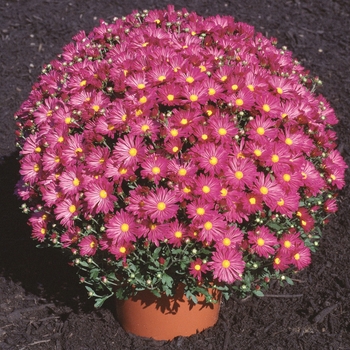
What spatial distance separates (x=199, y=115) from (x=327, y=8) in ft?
13.3

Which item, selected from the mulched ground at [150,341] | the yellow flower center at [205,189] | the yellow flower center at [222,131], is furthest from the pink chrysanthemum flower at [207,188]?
the mulched ground at [150,341]

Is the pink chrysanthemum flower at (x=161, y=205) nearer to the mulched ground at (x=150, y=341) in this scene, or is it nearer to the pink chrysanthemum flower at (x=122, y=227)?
the pink chrysanthemum flower at (x=122, y=227)

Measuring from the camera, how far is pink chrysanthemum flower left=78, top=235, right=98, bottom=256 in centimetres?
256

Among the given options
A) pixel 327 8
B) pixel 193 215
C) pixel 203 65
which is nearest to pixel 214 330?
pixel 193 215

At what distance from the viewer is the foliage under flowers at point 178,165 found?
244cm

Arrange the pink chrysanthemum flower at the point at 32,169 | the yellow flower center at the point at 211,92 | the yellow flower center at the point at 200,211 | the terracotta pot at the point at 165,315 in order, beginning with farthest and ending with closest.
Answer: the terracotta pot at the point at 165,315 → the pink chrysanthemum flower at the point at 32,169 → the yellow flower center at the point at 211,92 → the yellow flower center at the point at 200,211

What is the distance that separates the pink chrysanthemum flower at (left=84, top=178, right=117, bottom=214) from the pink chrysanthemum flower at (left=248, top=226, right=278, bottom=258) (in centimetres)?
62

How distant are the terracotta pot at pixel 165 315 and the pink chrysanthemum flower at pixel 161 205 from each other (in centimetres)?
61

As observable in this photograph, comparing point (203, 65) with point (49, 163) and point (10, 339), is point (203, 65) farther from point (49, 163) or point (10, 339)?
point (10, 339)

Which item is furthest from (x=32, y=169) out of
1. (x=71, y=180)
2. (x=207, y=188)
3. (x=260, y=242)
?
(x=260, y=242)

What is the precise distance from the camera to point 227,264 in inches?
96.7

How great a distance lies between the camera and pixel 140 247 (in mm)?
2617

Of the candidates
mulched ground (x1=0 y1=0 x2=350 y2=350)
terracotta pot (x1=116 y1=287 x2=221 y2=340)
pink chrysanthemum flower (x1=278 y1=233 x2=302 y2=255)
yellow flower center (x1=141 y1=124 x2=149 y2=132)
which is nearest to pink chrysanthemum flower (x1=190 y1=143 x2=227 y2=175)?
yellow flower center (x1=141 y1=124 x2=149 y2=132)

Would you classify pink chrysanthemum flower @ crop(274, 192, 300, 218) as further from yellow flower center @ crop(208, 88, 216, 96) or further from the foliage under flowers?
yellow flower center @ crop(208, 88, 216, 96)
